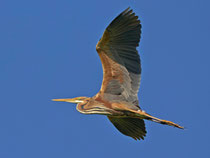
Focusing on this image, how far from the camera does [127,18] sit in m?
9.42

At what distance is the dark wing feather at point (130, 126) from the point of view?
1038 centimetres

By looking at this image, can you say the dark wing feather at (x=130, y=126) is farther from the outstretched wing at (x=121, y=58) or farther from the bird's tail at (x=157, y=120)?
the bird's tail at (x=157, y=120)

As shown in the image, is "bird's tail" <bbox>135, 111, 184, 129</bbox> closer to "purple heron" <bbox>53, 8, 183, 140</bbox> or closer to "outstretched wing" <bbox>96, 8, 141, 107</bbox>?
"purple heron" <bbox>53, 8, 183, 140</bbox>

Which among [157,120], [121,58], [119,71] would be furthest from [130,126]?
[121,58]

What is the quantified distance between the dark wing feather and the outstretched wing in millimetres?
820

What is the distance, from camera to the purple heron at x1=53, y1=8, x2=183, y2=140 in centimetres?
943

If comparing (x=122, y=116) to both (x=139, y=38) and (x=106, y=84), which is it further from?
(x=139, y=38)

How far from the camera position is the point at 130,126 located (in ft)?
34.3

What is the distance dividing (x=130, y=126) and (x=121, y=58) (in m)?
1.74

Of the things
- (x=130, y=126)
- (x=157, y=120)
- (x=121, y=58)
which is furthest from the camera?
(x=130, y=126)

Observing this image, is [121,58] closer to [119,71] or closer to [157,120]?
[119,71]

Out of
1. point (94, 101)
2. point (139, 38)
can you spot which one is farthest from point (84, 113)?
point (139, 38)

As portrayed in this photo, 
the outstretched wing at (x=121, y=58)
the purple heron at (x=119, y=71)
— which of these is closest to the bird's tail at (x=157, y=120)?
the purple heron at (x=119, y=71)

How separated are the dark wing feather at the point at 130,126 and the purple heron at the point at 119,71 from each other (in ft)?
1.96
